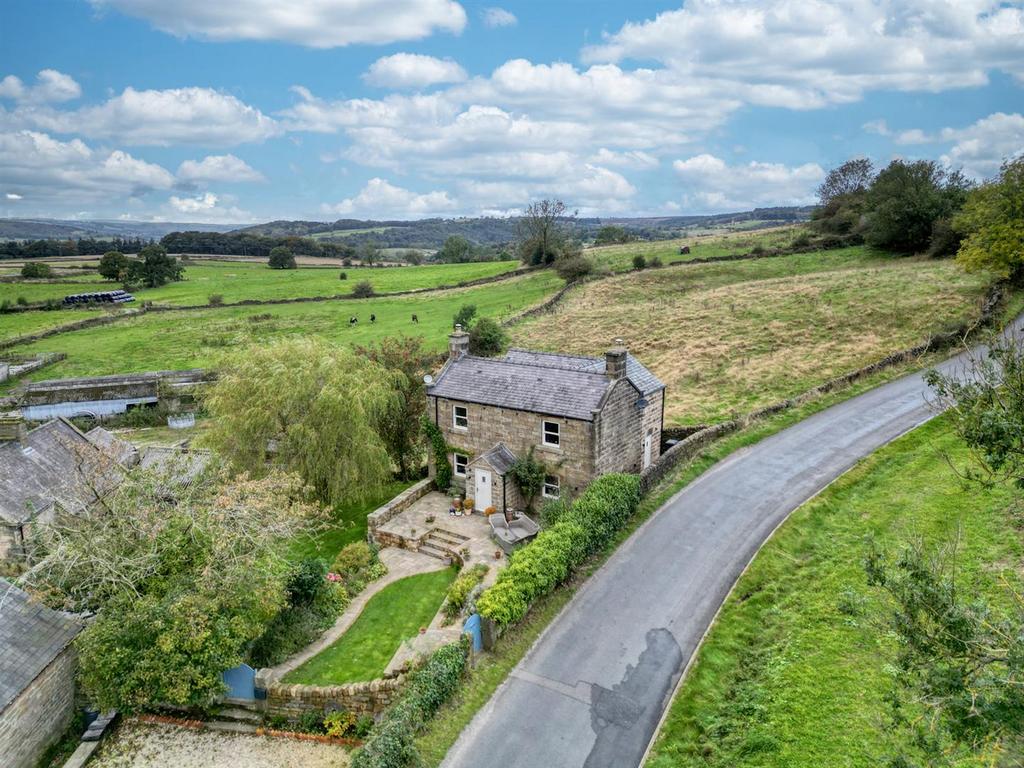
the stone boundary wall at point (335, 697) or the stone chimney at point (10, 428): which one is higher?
the stone chimney at point (10, 428)

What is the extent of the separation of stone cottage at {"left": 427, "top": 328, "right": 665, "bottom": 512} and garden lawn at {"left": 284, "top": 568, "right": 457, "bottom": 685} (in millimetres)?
5699

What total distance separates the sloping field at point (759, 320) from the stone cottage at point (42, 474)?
92.7 feet

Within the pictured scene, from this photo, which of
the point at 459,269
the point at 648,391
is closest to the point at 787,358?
the point at 648,391

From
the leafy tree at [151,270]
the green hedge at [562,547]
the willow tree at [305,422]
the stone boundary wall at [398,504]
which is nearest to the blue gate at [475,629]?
the green hedge at [562,547]

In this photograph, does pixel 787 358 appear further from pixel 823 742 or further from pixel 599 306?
pixel 823 742

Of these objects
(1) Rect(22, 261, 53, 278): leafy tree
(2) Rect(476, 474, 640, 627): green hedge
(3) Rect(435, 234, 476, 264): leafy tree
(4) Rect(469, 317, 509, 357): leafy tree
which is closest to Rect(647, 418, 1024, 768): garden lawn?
(2) Rect(476, 474, 640, 627): green hedge

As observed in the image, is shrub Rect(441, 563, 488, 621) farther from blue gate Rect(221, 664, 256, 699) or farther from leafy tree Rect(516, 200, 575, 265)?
leafy tree Rect(516, 200, 575, 265)

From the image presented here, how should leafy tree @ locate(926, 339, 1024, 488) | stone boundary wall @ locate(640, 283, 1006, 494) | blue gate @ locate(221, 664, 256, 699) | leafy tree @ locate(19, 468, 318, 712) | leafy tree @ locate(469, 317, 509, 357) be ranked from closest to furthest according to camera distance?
leafy tree @ locate(926, 339, 1024, 488)
leafy tree @ locate(19, 468, 318, 712)
blue gate @ locate(221, 664, 256, 699)
stone boundary wall @ locate(640, 283, 1006, 494)
leafy tree @ locate(469, 317, 509, 357)

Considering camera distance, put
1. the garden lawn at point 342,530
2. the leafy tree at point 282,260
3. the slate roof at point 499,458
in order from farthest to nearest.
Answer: the leafy tree at point 282,260 → the slate roof at point 499,458 → the garden lawn at point 342,530

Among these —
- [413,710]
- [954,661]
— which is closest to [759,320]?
[413,710]

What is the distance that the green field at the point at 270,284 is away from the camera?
98.4m

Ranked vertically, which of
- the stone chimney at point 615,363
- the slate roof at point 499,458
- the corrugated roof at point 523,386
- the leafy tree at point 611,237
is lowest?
the slate roof at point 499,458

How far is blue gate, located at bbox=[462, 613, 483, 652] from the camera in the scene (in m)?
19.2

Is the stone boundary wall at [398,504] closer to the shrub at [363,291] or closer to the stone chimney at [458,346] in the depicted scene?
the stone chimney at [458,346]
